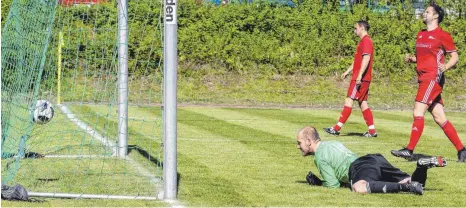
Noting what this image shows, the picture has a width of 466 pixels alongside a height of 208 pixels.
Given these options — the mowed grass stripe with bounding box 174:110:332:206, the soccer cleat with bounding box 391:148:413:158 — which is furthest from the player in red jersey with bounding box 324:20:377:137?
the soccer cleat with bounding box 391:148:413:158

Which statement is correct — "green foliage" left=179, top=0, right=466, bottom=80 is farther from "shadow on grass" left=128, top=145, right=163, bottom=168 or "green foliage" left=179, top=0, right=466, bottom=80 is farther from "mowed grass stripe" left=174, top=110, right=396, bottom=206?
"shadow on grass" left=128, top=145, right=163, bottom=168

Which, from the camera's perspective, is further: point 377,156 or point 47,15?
point 47,15

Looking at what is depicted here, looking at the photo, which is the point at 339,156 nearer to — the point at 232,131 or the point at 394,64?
the point at 232,131

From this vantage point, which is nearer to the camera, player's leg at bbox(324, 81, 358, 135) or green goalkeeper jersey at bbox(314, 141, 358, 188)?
green goalkeeper jersey at bbox(314, 141, 358, 188)

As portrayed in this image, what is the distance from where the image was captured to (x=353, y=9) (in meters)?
28.1

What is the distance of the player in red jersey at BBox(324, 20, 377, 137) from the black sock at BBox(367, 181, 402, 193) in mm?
6423

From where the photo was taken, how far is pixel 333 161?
870 cm

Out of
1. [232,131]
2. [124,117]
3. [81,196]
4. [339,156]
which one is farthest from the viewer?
[232,131]

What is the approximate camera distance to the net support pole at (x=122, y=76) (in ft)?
36.0

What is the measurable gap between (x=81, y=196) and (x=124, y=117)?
3317 mm

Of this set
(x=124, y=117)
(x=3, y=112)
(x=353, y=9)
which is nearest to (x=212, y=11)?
(x=353, y=9)

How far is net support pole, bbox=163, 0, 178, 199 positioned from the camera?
8.12 meters

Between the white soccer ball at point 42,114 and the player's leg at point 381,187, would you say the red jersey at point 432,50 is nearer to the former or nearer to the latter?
the player's leg at point 381,187

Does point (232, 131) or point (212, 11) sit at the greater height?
point (212, 11)
